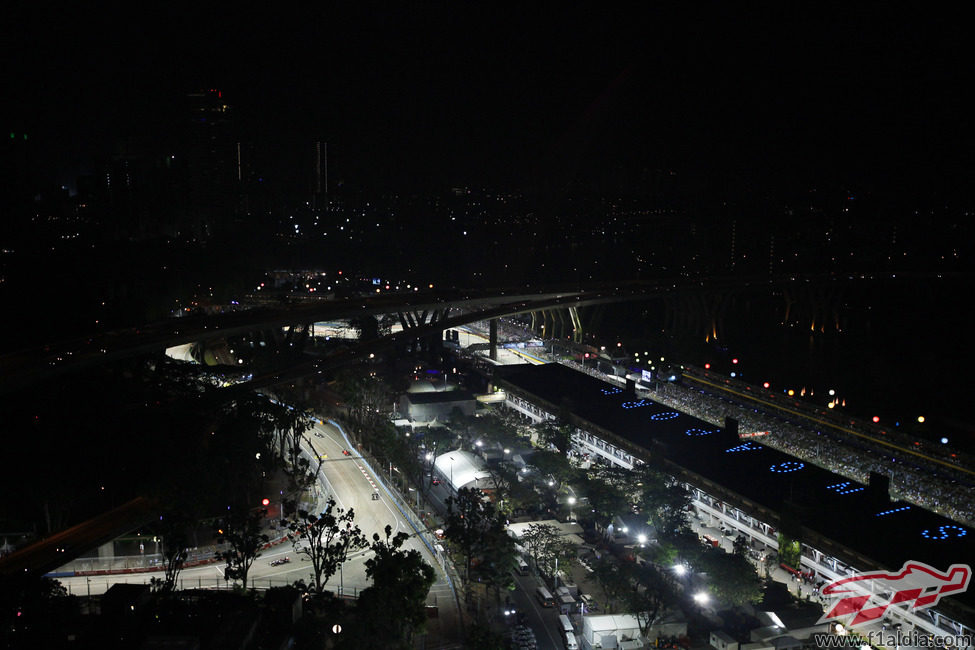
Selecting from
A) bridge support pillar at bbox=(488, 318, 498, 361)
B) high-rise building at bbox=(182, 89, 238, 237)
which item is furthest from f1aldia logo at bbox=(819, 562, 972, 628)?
high-rise building at bbox=(182, 89, 238, 237)

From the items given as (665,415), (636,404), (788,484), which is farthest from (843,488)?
(636,404)

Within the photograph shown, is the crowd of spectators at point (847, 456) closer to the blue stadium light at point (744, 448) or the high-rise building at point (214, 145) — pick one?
the blue stadium light at point (744, 448)

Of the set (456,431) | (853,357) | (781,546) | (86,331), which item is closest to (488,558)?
(781,546)

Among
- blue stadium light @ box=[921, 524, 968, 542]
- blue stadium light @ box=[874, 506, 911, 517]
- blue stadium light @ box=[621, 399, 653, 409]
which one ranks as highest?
blue stadium light @ box=[874, 506, 911, 517]

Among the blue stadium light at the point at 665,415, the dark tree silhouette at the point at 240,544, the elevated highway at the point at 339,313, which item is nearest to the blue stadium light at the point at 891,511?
the blue stadium light at the point at 665,415

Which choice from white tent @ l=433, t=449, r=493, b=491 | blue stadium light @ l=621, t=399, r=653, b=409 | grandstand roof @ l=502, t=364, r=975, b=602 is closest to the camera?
grandstand roof @ l=502, t=364, r=975, b=602

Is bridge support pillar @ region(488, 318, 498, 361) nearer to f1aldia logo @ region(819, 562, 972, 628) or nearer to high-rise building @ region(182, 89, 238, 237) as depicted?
f1aldia logo @ region(819, 562, 972, 628)
